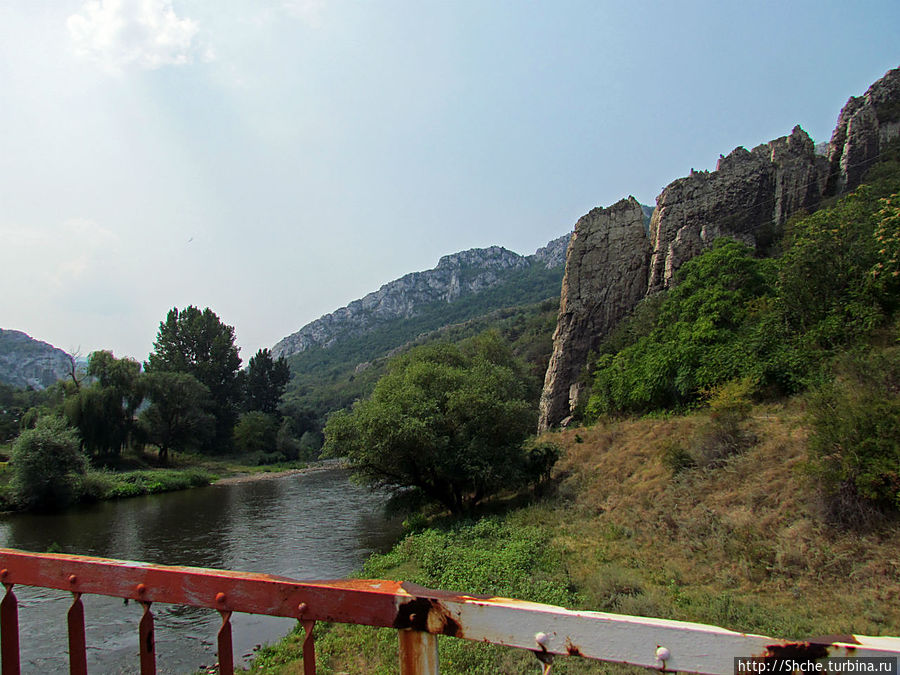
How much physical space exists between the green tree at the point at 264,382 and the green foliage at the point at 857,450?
236ft

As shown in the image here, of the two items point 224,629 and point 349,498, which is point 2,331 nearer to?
point 349,498

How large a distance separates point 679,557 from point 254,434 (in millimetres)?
59478

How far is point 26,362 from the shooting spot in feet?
614

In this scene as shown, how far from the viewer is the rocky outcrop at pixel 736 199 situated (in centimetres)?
3272

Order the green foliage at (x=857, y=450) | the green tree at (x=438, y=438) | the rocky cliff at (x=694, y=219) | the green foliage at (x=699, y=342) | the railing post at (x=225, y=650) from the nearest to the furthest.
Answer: the railing post at (x=225, y=650) → the green foliage at (x=857, y=450) → the green tree at (x=438, y=438) → the green foliage at (x=699, y=342) → the rocky cliff at (x=694, y=219)

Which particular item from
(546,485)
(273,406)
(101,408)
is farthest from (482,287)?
(546,485)

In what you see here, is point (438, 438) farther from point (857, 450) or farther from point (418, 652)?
point (418, 652)

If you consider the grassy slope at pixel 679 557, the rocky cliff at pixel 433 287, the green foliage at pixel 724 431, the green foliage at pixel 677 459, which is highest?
the rocky cliff at pixel 433 287

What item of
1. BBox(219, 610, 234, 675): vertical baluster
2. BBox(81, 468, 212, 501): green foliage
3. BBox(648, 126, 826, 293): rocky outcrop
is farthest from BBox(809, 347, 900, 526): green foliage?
BBox(81, 468, 212, 501): green foliage

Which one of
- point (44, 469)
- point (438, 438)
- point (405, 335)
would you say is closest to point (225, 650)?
point (438, 438)

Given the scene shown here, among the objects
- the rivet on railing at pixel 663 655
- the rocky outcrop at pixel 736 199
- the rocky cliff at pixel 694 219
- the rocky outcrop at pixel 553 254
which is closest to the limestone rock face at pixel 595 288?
the rocky cliff at pixel 694 219

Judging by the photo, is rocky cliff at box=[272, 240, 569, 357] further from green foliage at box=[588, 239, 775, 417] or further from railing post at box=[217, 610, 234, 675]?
railing post at box=[217, 610, 234, 675]

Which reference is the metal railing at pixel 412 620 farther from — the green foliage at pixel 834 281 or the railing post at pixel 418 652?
the green foliage at pixel 834 281

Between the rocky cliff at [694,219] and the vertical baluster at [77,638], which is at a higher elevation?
the rocky cliff at [694,219]
